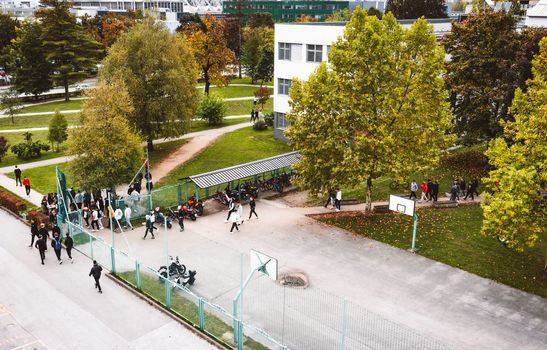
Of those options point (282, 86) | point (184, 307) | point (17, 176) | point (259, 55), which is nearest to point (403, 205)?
point (184, 307)

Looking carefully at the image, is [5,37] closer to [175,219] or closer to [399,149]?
[175,219]

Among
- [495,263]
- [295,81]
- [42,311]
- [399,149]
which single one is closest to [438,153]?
[399,149]

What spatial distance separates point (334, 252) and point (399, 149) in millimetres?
6183

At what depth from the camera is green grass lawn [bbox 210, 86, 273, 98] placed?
220 feet

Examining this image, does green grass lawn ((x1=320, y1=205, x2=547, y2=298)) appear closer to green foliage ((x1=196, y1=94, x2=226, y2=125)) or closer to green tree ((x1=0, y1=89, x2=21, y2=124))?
green foliage ((x1=196, y1=94, x2=226, y2=125))

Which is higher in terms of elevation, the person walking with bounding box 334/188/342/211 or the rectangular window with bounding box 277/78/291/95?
the rectangular window with bounding box 277/78/291/95

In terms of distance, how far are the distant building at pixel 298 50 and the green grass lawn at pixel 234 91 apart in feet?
71.1

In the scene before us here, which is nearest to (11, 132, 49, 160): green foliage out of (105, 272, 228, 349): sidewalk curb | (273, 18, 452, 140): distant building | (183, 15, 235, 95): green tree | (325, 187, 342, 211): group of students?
(273, 18, 452, 140): distant building

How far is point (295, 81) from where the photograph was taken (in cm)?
2720

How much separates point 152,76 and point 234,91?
107 feet

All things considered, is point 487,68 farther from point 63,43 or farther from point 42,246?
point 63,43

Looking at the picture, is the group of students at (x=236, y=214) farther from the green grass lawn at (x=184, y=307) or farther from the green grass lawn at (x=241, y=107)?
the green grass lawn at (x=241, y=107)

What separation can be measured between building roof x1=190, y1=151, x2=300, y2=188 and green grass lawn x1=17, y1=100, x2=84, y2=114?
3386cm

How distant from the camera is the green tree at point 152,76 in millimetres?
37281
